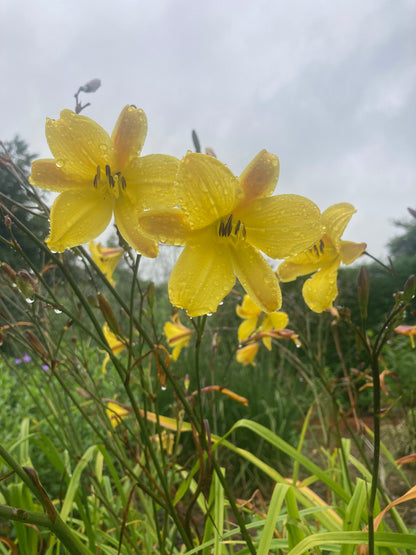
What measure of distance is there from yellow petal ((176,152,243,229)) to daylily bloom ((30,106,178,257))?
0.05 m

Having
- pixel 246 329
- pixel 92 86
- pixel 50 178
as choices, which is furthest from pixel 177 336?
pixel 50 178

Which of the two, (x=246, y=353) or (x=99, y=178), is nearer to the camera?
(x=99, y=178)

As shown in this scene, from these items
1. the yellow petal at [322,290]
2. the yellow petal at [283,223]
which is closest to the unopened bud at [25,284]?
the yellow petal at [283,223]

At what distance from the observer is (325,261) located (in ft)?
3.06

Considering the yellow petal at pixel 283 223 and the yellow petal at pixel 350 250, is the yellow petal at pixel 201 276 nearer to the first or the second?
the yellow petal at pixel 283 223

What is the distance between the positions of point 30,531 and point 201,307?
1187 millimetres

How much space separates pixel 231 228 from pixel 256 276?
0.33 ft

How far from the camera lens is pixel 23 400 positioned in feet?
10.6

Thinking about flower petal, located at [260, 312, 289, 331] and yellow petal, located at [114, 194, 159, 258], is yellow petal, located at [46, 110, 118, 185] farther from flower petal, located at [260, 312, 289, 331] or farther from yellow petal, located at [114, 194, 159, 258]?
flower petal, located at [260, 312, 289, 331]

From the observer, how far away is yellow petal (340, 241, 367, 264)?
938 millimetres

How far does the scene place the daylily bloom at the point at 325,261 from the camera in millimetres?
887

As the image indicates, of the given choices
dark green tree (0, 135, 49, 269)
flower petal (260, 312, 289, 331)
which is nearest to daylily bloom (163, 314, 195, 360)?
flower petal (260, 312, 289, 331)

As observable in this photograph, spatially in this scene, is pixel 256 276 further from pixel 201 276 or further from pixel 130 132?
pixel 130 132

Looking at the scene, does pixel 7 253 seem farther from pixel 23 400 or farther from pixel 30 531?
pixel 23 400
